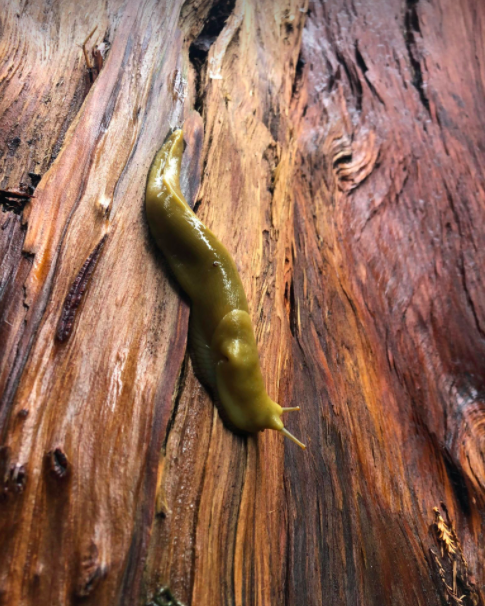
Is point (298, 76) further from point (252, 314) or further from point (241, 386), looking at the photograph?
point (241, 386)

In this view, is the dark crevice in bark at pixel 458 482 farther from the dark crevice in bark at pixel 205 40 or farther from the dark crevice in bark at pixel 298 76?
the dark crevice in bark at pixel 298 76

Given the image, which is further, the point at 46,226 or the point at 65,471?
the point at 46,226

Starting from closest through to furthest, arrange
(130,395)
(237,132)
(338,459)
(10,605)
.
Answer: (10,605) < (130,395) < (338,459) < (237,132)

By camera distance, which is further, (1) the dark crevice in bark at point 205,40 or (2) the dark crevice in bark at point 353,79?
(2) the dark crevice in bark at point 353,79

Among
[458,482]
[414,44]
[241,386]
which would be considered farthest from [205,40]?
[458,482]

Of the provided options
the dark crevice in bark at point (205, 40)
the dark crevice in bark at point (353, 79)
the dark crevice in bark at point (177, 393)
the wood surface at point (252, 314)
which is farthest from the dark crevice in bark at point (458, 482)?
the dark crevice in bark at point (353, 79)

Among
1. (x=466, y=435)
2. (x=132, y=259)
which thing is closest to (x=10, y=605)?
(x=132, y=259)

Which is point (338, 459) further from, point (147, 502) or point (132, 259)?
point (132, 259)
